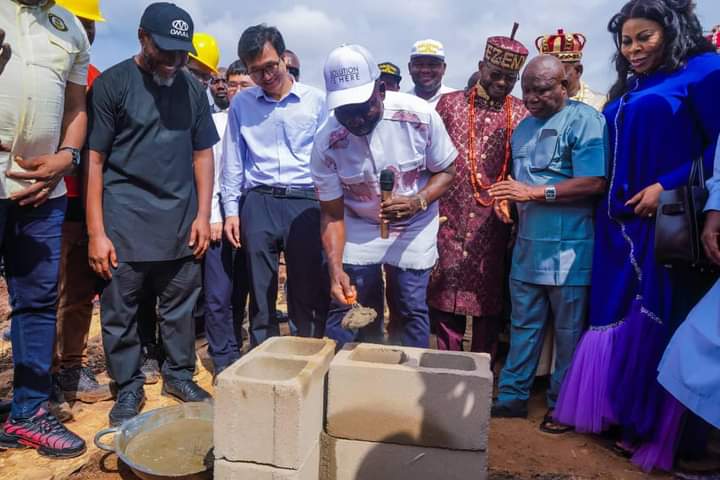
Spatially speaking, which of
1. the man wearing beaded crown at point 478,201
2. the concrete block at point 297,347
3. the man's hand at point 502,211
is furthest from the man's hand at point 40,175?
the man's hand at point 502,211

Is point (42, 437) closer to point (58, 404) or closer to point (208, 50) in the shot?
point (58, 404)

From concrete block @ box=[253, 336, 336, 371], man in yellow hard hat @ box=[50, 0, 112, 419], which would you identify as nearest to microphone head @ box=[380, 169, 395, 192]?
→ concrete block @ box=[253, 336, 336, 371]

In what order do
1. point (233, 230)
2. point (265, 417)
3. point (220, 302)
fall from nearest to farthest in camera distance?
point (265, 417), point (233, 230), point (220, 302)

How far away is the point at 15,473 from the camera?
8.64 feet

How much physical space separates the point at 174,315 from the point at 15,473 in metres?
1.08

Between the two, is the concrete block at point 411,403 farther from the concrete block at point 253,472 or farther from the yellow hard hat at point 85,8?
the yellow hard hat at point 85,8

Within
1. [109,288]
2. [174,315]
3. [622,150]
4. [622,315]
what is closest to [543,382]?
[622,315]

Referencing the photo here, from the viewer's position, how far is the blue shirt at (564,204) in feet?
9.81

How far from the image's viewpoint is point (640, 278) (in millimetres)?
2775

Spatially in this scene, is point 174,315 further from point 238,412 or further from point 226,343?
point 238,412

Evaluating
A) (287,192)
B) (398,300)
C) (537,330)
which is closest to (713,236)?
(537,330)

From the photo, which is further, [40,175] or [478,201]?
[478,201]

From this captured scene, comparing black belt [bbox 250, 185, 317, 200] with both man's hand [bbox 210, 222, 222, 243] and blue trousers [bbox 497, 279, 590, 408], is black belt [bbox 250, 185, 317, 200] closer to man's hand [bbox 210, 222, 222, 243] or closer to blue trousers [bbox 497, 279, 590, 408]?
man's hand [bbox 210, 222, 222, 243]

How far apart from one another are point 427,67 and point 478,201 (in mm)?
1995
